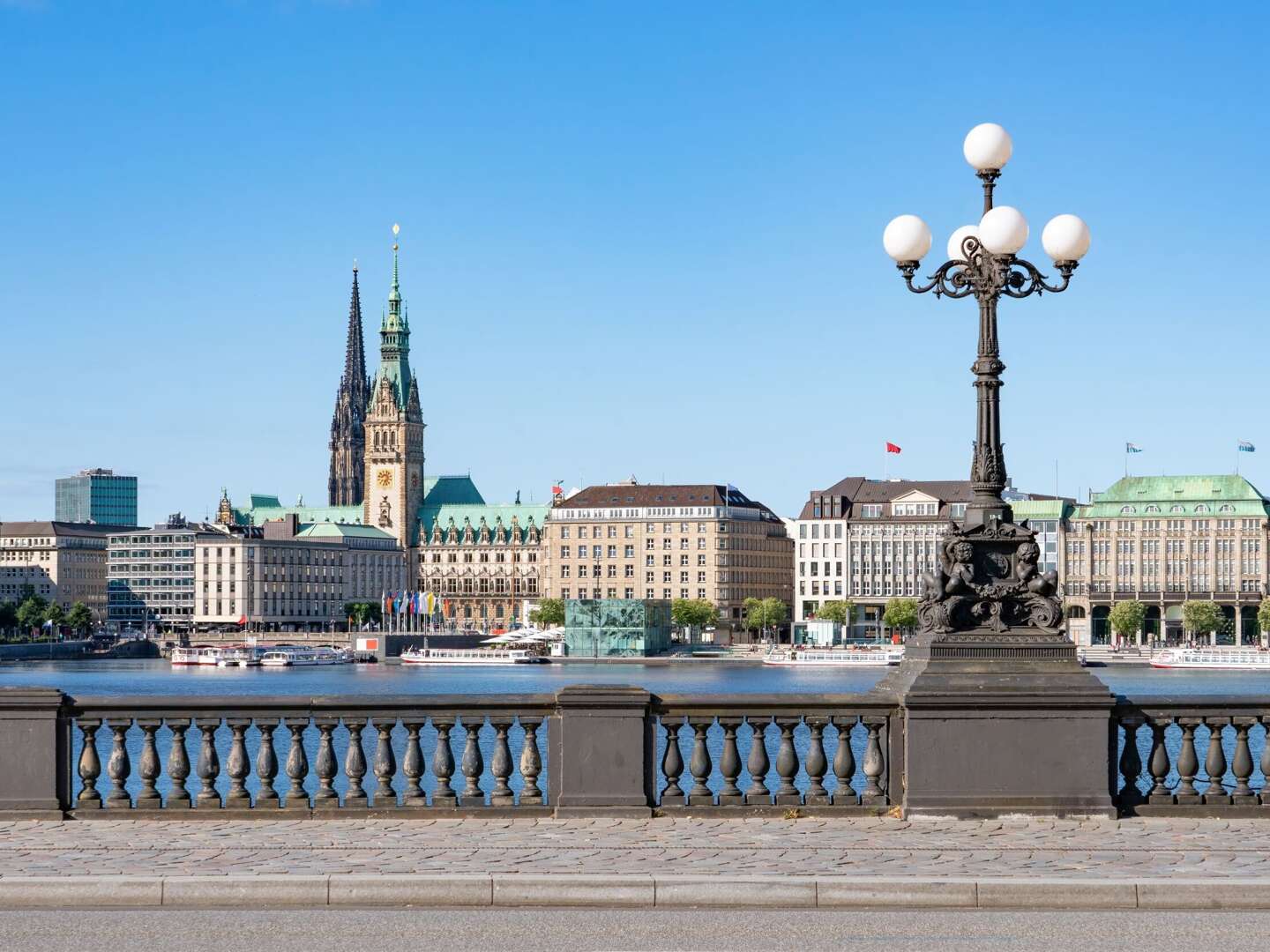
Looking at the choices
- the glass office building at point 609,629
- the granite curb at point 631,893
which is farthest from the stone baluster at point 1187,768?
the glass office building at point 609,629

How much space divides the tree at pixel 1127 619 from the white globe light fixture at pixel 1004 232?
173 meters

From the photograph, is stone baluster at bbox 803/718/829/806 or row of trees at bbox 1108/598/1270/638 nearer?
stone baluster at bbox 803/718/829/806

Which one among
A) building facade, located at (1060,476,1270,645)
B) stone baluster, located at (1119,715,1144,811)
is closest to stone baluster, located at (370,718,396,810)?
stone baluster, located at (1119,715,1144,811)

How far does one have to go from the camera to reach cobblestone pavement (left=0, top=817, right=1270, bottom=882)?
539 inches

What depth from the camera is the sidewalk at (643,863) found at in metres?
13.0

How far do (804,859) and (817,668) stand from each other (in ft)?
518

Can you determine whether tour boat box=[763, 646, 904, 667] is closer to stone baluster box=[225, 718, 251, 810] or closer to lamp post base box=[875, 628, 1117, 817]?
lamp post base box=[875, 628, 1117, 817]

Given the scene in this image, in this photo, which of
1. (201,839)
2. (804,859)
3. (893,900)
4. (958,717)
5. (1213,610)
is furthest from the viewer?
(1213,610)

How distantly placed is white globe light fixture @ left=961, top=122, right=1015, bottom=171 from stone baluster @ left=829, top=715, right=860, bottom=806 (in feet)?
16.2

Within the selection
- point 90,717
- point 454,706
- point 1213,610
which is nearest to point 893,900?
point 454,706

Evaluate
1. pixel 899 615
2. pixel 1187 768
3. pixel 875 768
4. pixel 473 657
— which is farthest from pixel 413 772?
pixel 899 615

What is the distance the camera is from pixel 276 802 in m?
16.3

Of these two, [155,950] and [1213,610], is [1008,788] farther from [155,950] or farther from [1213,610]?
[1213,610]

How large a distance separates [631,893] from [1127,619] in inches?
7047
